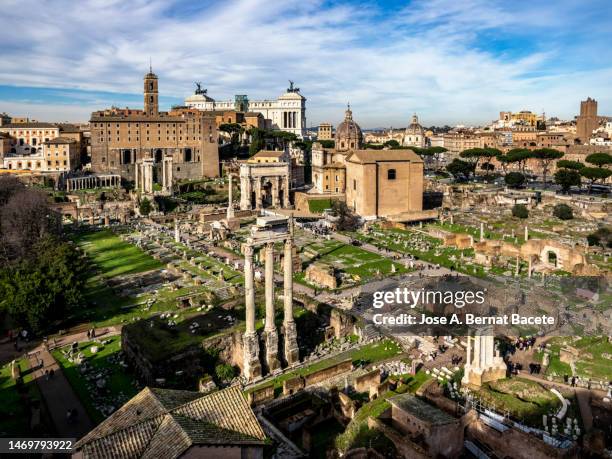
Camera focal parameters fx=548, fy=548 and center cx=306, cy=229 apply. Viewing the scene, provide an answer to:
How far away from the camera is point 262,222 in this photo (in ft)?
69.1

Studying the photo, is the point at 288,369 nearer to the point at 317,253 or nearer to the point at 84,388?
the point at 84,388

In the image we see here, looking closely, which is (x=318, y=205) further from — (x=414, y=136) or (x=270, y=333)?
(x=414, y=136)

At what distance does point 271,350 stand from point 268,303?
1.80 m

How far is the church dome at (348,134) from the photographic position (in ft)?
224

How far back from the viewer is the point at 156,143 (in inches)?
3059

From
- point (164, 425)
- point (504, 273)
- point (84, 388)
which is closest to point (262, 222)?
point (84, 388)

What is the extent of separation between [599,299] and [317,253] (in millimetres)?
18954

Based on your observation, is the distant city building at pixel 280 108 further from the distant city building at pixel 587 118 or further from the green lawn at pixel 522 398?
the green lawn at pixel 522 398

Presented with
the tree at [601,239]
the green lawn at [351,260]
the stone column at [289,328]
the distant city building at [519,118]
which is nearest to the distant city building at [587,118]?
the distant city building at [519,118]

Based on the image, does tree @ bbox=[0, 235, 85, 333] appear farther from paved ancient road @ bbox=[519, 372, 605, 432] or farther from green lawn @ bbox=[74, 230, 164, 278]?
paved ancient road @ bbox=[519, 372, 605, 432]

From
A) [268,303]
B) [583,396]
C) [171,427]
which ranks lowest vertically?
[583,396]

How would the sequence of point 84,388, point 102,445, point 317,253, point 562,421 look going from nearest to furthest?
point 102,445, point 562,421, point 84,388, point 317,253

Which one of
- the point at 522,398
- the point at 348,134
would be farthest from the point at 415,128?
the point at 522,398

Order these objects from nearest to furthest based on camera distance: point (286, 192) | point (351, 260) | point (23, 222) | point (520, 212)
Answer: point (351, 260), point (23, 222), point (520, 212), point (286, 192)
